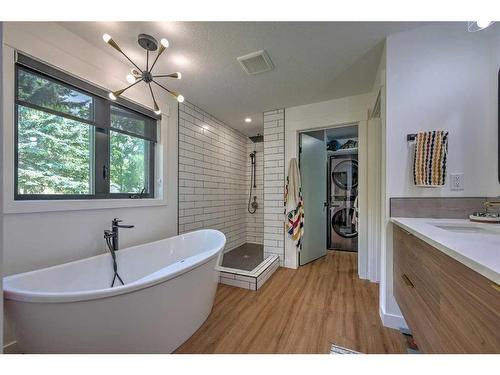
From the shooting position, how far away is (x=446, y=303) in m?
0.77

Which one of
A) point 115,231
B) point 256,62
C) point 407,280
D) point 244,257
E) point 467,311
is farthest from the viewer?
point 244,257

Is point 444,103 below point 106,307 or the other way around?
the other way around

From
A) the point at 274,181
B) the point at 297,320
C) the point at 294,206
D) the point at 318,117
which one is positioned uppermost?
the point at 318,117

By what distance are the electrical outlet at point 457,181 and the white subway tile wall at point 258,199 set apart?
3020 millimetres

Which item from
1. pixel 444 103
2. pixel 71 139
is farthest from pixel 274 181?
pixel 71 139

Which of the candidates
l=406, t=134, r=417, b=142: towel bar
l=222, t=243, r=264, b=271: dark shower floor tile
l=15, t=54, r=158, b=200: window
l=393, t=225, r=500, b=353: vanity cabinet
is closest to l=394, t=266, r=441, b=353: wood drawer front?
l=393, t=225, r=500, b=353: vanity cabinet

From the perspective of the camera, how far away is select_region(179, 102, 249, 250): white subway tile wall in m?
2.71

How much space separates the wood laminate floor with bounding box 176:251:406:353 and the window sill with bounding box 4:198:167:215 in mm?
1299

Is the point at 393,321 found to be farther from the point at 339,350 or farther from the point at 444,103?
the point at 444,103

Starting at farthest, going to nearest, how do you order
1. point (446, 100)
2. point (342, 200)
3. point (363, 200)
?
point (342, 200) → point (363, 200) → point (446, 100)

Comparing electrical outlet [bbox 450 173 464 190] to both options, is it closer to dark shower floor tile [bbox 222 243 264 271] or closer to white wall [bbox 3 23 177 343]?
dark shower floor tile [bbox 222 243 264 271]

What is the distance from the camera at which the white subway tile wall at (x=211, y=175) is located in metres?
2.71

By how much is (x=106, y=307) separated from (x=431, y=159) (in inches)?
87.8
